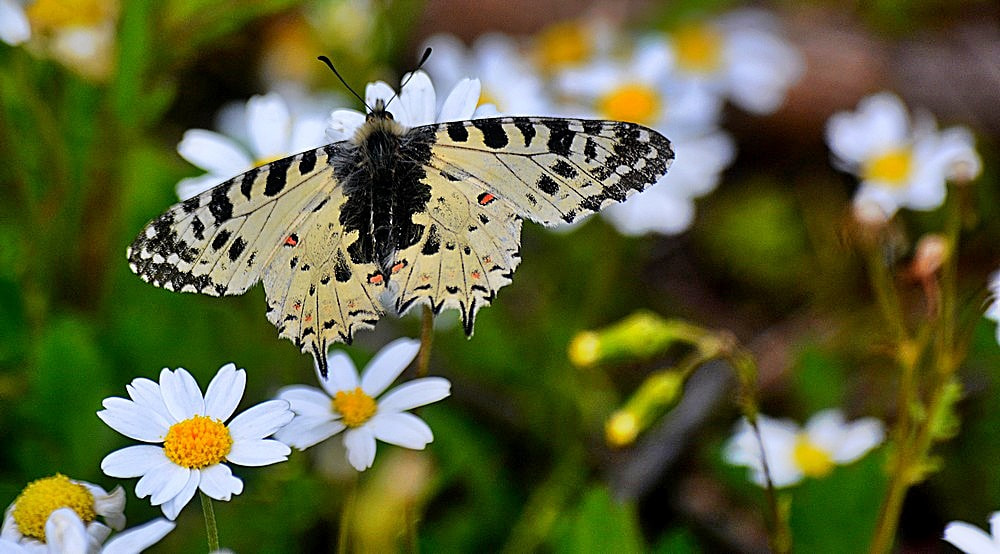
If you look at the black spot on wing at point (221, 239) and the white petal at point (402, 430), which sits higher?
the black spot on wing at point (221, 239)

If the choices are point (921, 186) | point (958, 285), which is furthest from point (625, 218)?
point (958, 285)

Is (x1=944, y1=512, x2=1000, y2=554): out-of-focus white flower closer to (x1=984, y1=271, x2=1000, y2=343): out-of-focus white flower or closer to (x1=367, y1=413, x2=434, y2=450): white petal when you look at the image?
(x1=984, y1=271, x2=1000, y2=343): out-of-focus white flower

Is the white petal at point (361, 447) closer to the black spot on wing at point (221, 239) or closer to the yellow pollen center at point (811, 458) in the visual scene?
the black spot on wing at point (221, 239)

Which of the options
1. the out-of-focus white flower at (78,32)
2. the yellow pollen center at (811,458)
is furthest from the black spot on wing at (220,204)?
the yellow pollen center at (811,458)

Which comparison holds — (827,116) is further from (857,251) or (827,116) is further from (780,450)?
(780,450)

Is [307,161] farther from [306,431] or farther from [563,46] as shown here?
[563,46]

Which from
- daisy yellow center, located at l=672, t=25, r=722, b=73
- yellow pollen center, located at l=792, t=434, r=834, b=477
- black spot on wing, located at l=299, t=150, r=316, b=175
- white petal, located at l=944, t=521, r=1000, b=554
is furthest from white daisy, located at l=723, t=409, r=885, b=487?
daisy yellow center, located at l=672, t=25, r=722, b=73
